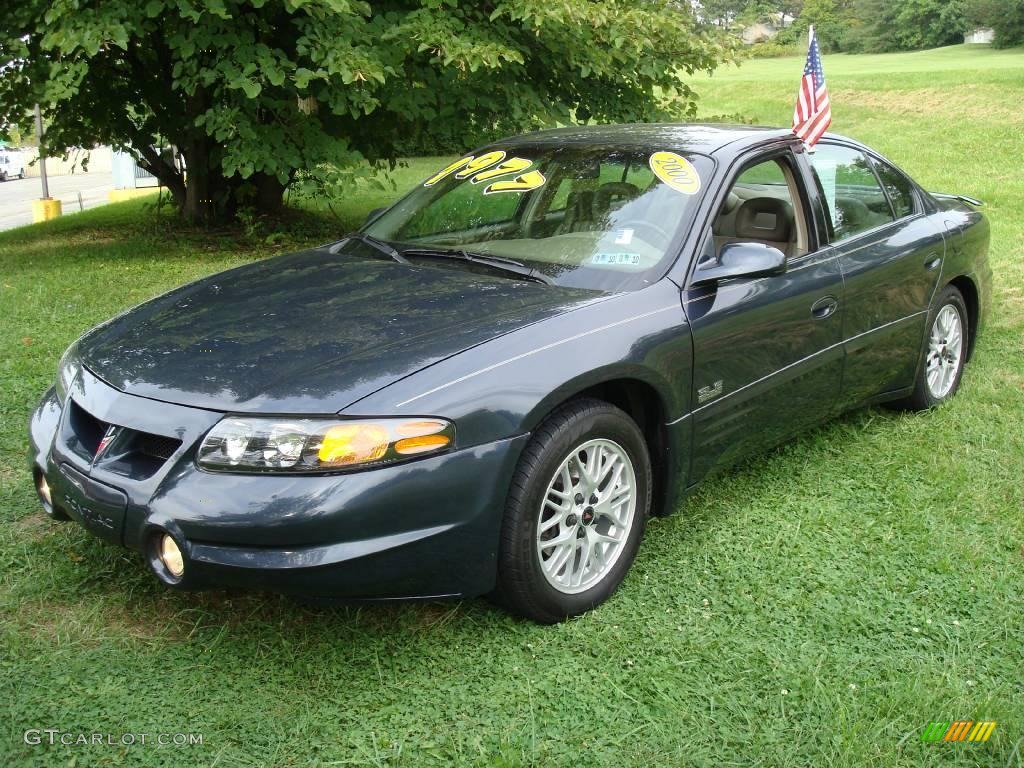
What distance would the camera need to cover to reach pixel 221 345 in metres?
3.16

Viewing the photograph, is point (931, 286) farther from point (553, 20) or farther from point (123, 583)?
point (553, 20)

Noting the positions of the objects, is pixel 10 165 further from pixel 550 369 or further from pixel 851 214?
pixel 550 369

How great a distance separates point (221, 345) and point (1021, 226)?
9.73 m

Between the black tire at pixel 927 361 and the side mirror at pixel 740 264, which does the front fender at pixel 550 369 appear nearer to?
the side mirror at pixel 740 264

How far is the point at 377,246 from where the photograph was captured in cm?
419

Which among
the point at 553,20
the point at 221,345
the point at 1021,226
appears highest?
the point at 553,20

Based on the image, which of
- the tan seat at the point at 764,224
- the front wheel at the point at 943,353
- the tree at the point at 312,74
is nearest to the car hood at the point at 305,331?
the tan seat at the point at 764,224

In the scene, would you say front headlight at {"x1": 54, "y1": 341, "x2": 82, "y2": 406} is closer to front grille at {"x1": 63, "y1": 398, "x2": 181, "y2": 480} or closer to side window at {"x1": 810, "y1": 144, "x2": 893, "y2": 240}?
front grille at {"x1": 63, "y1": 398, "x2": 181, "y2": 480}

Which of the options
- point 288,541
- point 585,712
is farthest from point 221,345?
point 585,712

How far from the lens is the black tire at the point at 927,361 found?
4902 millimetres

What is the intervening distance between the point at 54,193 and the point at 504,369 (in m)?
29.7

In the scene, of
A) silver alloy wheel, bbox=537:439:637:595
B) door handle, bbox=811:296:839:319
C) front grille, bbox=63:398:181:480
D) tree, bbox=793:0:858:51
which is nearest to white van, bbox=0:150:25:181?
tree, bbox=793:0:858:51

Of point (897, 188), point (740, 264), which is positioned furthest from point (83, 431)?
point (897, 188)

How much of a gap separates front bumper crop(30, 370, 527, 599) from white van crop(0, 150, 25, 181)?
4153cm
